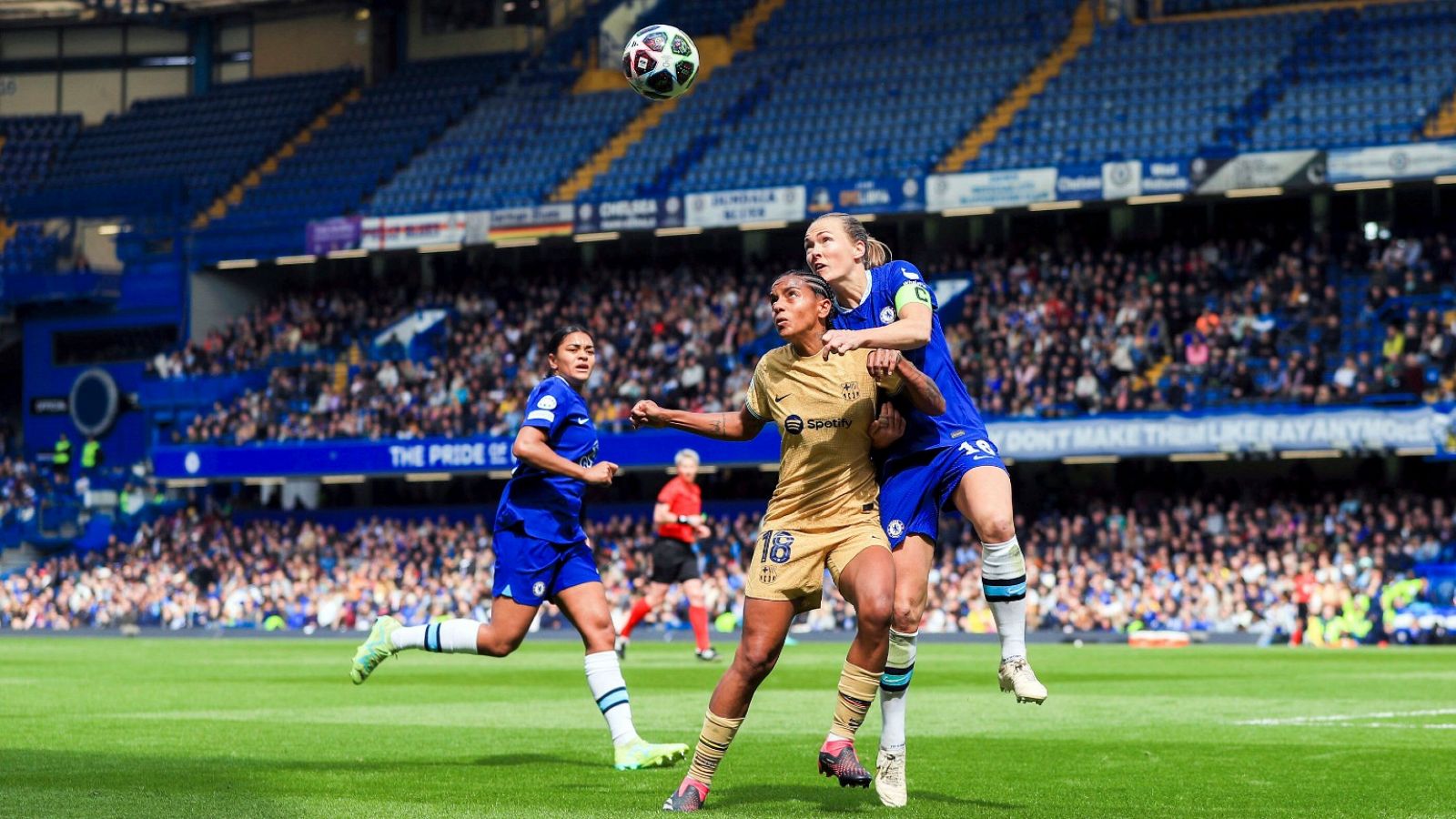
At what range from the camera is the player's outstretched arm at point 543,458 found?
1039 cm

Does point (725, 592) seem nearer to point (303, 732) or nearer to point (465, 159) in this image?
point (465, 159)

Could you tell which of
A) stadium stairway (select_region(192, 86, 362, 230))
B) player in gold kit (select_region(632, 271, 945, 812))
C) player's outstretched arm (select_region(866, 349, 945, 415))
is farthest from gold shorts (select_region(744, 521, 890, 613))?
stadium stairway (select_region(192, 86, 362, 230))

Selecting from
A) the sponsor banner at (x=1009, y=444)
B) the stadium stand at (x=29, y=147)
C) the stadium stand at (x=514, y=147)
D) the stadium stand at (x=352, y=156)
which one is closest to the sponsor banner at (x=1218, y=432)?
the sponsor banner at (x=1009, y=444)

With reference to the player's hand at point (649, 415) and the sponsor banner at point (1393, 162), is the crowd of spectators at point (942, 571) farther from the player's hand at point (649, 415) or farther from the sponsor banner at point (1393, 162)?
the player's hand at point (649, 415)

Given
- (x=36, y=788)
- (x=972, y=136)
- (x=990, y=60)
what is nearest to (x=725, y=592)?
(x=972, y=136)

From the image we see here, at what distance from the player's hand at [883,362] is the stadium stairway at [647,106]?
39.8 metres

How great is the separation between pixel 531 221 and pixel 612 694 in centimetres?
3626

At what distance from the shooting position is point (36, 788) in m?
9.46

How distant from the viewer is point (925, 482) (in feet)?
30.5

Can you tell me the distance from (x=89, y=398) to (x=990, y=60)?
2685cm

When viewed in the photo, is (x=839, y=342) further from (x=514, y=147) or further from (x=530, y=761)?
(x=514, y=147)

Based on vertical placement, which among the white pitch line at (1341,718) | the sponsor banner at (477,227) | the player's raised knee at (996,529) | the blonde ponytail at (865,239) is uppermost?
the blonde ponytail at (865,239)

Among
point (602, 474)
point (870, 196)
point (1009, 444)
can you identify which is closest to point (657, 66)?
point (602, 474)

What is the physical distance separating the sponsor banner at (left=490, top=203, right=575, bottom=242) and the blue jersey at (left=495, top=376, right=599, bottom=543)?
35044mm
